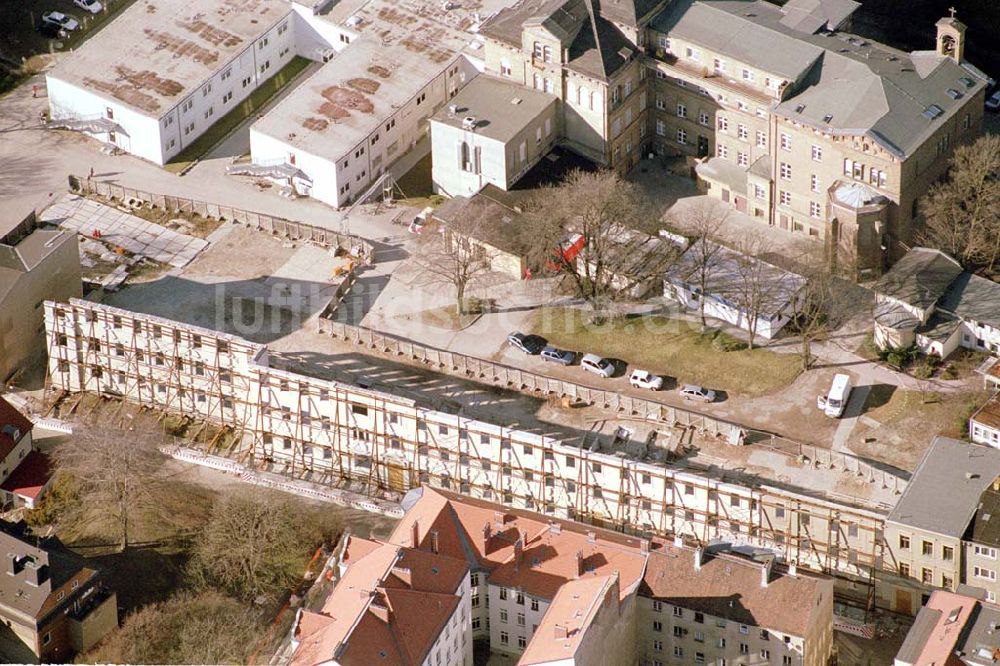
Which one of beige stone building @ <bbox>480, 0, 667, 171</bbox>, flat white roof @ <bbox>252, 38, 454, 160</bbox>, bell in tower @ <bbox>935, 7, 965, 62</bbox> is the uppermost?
bell in tower @ <bbox>935, 7, 965, 62</bbox>

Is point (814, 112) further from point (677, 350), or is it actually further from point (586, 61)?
point (677, 350)

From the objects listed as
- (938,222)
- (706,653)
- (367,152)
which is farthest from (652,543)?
(367,152)

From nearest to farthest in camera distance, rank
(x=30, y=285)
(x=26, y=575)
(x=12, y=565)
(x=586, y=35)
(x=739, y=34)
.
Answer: (x=26, y=575) → (x=12, y=565) → (x=30, y=285) → (x=739, y=34) → (x=586, y=35)

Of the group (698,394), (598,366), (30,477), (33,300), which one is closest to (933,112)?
(698,394)

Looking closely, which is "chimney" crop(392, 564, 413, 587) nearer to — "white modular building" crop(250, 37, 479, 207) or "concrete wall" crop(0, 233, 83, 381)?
"concrete wall" crop(0, 233, 83, 381)

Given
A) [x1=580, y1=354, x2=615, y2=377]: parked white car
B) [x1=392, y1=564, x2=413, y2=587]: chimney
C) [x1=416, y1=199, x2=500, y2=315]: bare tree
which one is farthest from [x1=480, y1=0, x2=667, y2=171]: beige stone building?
[x1=392, y1=564, x2=413, y2=587]: chimney

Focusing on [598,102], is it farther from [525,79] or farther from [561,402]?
[561,402]
